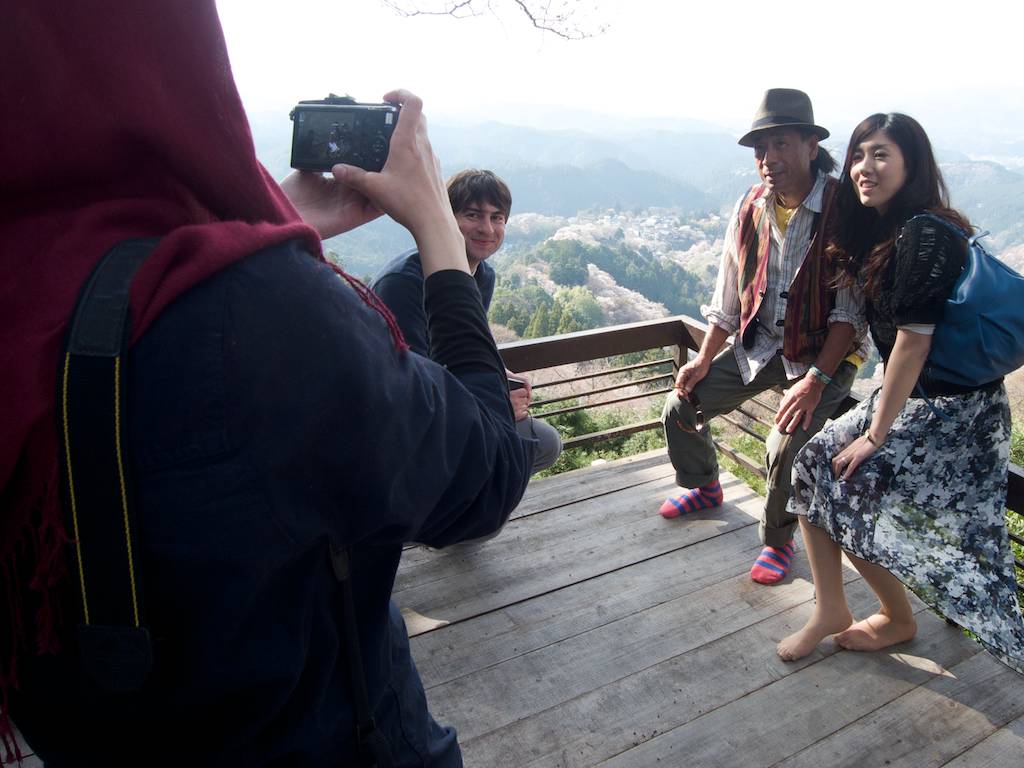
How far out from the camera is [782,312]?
2502 millimetres

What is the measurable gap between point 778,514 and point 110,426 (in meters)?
2.48

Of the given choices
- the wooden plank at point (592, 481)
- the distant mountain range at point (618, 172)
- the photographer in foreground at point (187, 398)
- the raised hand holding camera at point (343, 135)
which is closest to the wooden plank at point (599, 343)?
the wooden plank at point (592, 481)

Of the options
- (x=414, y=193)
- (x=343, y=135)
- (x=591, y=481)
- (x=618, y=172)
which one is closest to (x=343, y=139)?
(x=343, y=135)

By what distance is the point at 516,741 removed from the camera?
1.90 m

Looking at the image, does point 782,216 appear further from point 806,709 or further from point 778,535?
point 806,709

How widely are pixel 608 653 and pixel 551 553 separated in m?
0.59

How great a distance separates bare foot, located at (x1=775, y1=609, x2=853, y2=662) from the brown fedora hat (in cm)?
173

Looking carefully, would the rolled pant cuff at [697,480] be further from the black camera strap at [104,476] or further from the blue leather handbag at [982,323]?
the black camera strap at [104,476]

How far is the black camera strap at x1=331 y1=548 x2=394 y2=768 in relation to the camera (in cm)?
65

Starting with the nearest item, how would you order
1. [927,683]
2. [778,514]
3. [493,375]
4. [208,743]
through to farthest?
[208,743] < [493,375] < [927,683] < [778,514]

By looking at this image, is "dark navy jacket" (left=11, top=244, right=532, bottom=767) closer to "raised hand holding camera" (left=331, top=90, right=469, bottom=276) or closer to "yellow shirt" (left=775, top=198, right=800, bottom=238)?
"raised hand holding camera" (left=331, top=90, right=469, bottom=276)

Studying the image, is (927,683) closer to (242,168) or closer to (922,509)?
(922,509)

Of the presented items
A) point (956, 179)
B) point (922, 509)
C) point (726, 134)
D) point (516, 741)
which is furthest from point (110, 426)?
point (726, 134)

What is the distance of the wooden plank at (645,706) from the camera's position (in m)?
1.86
